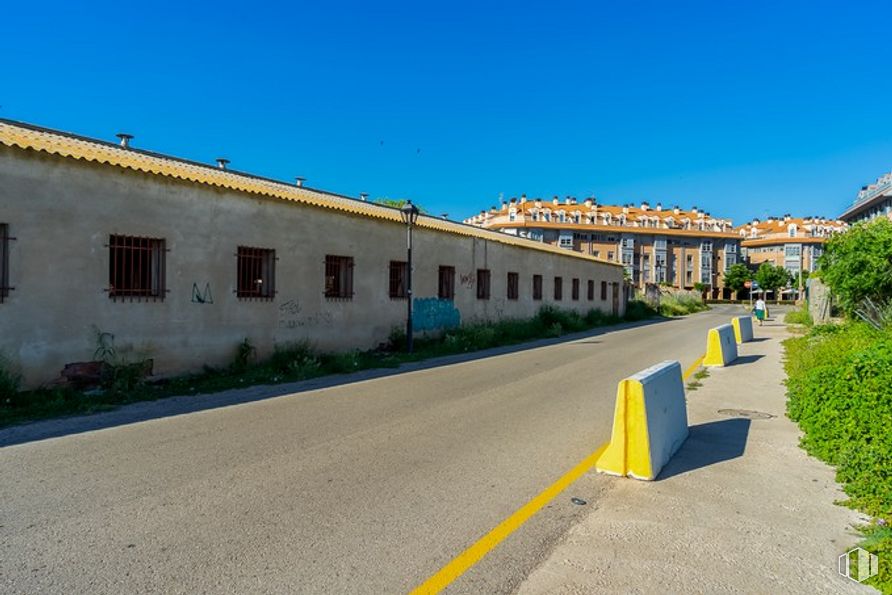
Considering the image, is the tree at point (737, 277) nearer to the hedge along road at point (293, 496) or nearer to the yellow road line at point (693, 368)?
the yellow road line at point (693, 368)

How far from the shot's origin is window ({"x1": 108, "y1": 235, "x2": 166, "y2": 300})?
1015 cm

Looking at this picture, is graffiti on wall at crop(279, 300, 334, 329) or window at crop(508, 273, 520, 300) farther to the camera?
window at crop(508, 273, 520, 300)

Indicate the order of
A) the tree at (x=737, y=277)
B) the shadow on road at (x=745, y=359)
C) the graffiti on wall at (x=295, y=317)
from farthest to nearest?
the tree at (x=737, y=277), the shadow on road at (x=745, y=359), the graffiti on wall at (x=295, y=317)

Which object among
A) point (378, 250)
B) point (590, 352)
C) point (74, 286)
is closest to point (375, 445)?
point (74, 286)

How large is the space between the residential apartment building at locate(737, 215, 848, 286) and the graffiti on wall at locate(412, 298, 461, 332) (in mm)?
109153

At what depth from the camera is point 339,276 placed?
50.4ft

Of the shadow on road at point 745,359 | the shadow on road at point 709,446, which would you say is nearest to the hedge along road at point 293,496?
the shadow on road at point 709,446

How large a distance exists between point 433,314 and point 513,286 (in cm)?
712

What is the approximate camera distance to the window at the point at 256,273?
12.5 metres

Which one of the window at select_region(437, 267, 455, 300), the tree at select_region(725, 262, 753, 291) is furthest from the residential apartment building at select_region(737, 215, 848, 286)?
the window at select_region(437, 267, 455, 300)

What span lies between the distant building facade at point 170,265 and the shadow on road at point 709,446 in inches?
360

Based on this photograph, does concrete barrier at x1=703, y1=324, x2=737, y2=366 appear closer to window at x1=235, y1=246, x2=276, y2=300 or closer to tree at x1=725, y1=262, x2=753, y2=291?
window at x1=235, y1=246, x2=276, y2=300

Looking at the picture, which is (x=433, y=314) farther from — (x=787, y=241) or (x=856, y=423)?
(x=787, y=241)

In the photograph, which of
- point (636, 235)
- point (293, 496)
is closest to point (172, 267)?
point (293, 496)
